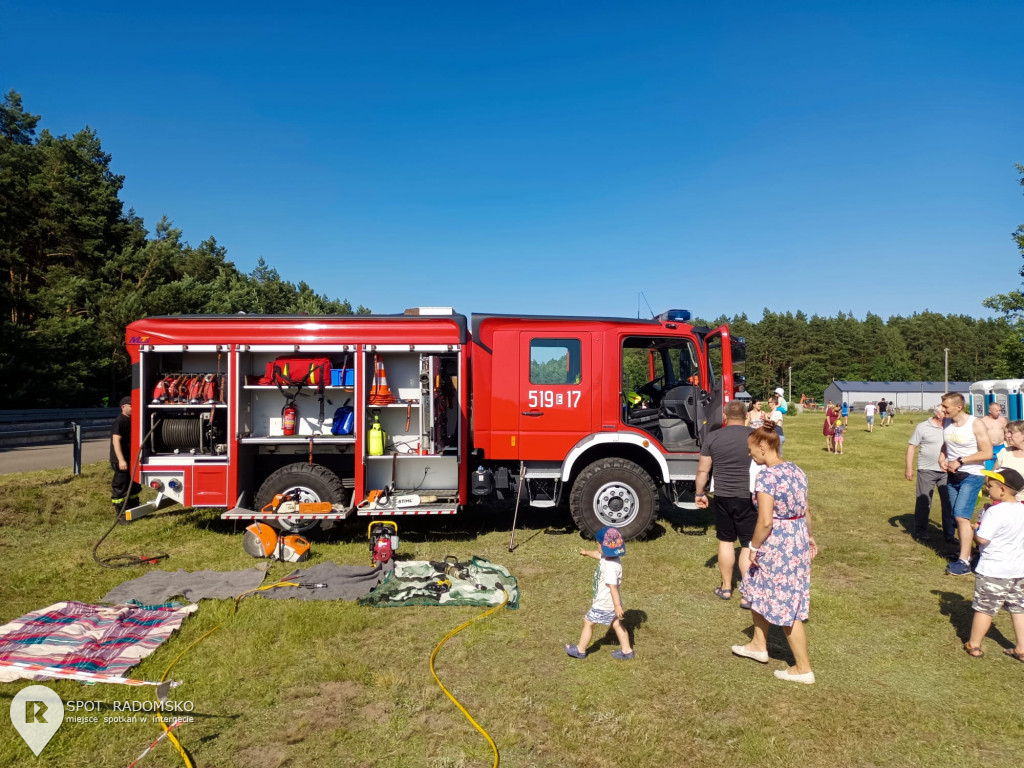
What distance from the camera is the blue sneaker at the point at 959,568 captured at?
636 centimetres

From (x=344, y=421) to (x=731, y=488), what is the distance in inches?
193

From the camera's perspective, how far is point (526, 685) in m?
4.03

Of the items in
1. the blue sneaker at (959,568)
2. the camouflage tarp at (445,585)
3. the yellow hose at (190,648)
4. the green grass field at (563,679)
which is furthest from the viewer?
the blue sneaker at (959,568)

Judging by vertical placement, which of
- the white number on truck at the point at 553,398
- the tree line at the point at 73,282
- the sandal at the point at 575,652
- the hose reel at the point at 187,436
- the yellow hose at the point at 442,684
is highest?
the tree line at the point at 73,282

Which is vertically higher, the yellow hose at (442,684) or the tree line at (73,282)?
the tree line at (73,282)

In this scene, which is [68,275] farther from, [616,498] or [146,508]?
[616,498]

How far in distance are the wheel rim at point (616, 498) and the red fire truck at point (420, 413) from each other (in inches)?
0.8

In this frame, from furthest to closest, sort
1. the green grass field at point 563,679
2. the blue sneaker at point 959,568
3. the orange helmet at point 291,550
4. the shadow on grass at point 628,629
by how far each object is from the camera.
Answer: the orange helmet at point 291,550, the blue sneaker at point 959,568, the shadow on grass at point 628,629, the green grass field at point 563,679

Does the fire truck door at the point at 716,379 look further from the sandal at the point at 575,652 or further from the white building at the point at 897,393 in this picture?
the white building at the point at 897,393

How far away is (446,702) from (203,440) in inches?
213

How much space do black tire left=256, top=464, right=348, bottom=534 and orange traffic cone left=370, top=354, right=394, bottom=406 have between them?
112 cm

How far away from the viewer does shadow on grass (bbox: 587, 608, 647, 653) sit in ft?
15.5

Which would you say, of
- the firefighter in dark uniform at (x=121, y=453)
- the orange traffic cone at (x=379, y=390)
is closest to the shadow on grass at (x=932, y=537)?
the orange traffic cone at (x=379, y=390)

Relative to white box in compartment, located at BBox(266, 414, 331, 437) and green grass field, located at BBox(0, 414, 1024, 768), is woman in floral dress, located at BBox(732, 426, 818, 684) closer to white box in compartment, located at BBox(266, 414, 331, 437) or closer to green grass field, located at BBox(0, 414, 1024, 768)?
green grass field, located at BBox(0, 414, 1024, 768)
